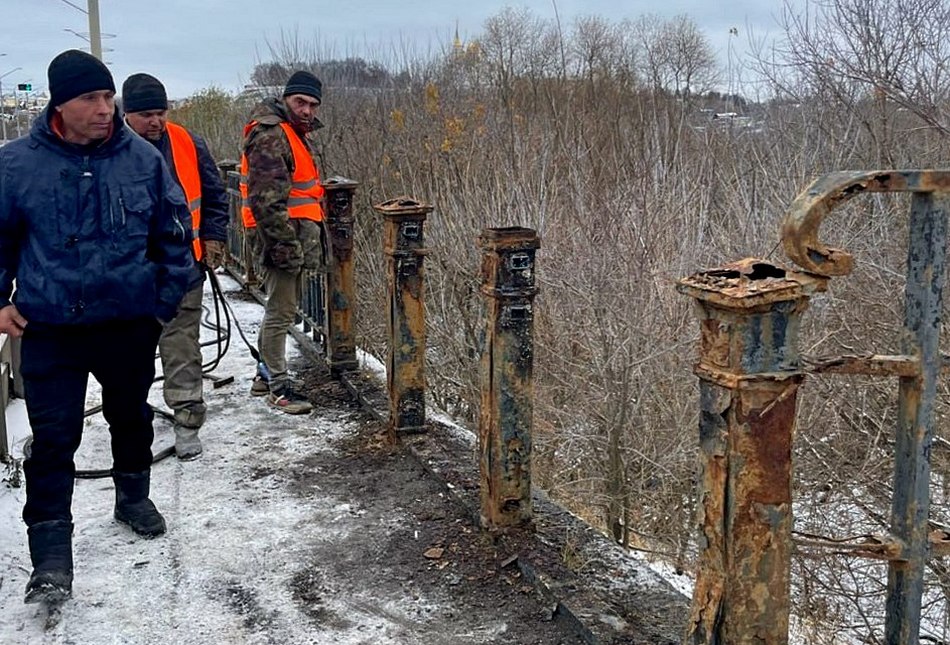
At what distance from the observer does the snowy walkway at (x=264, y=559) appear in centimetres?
316

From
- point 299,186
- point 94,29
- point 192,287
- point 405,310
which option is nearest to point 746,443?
point 405,310

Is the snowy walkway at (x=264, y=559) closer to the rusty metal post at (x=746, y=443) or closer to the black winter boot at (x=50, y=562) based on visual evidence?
the black winter boot at (x=50, y=562)

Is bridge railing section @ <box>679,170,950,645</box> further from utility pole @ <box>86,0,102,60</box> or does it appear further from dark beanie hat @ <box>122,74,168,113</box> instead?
utility pole @ <box>86,0,102,60</box>

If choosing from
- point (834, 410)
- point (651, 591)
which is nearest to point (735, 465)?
point (651, 591)

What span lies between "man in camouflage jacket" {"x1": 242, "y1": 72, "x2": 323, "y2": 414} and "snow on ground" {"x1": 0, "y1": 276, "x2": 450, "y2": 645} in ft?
1.74

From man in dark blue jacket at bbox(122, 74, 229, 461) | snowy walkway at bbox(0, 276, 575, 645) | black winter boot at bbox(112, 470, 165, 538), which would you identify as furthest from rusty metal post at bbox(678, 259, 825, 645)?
man in dark blue jacket at bbox(122, 74, 229, 461)

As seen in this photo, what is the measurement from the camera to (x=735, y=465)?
2.00 m

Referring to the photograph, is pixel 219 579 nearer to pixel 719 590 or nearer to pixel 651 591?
pixel 651 591

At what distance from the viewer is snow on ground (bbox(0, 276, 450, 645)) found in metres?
3.15

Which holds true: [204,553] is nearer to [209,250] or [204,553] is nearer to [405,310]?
[405,310]

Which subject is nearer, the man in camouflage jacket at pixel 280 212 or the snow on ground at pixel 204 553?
the snow on ground at pixel 204 553

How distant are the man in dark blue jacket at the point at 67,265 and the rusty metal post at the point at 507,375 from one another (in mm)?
1267

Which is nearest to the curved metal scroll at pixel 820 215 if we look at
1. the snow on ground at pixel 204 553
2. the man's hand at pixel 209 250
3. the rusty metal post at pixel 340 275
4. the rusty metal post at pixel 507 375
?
the rusty metal post at pixel 507 375

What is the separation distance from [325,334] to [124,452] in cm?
259
